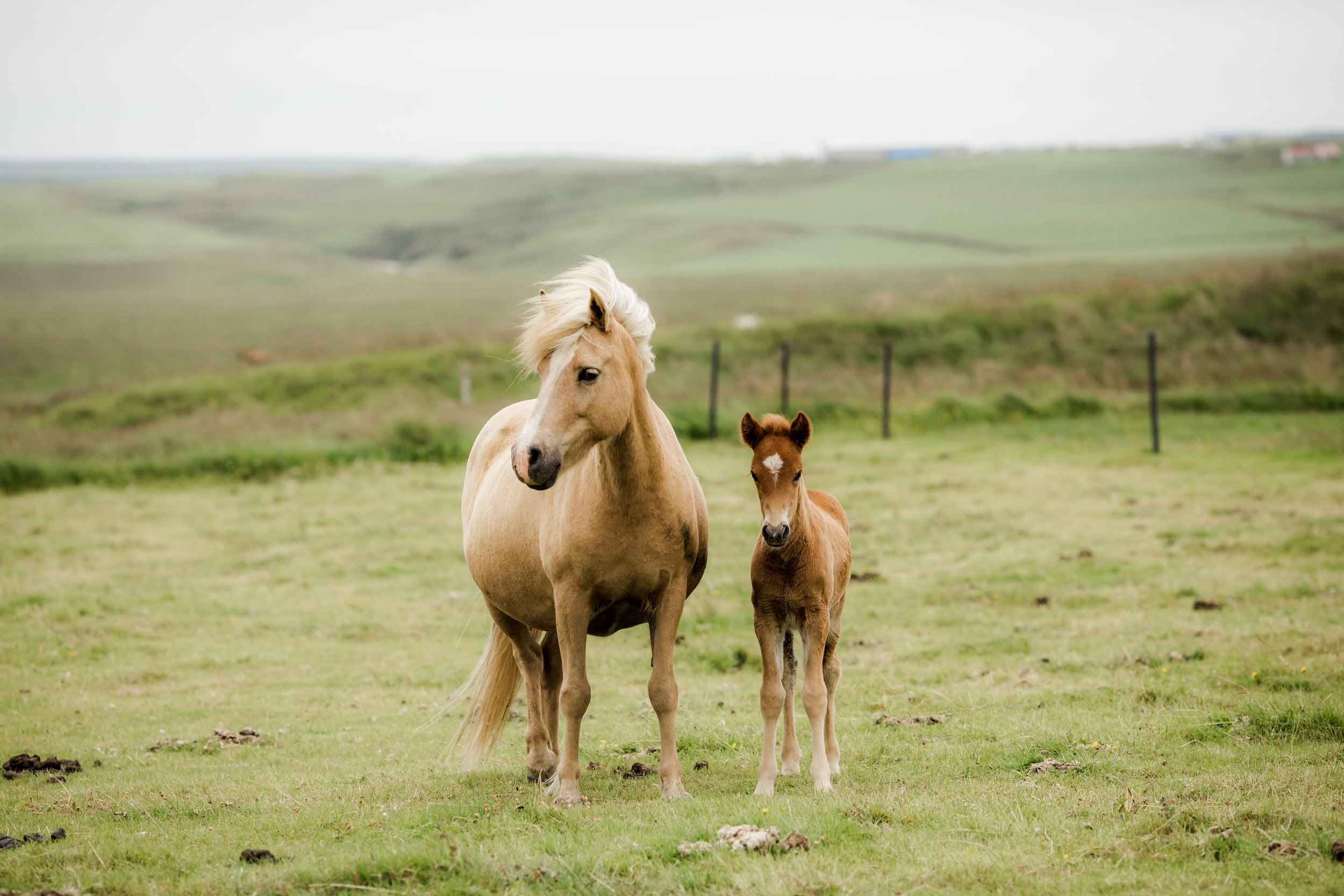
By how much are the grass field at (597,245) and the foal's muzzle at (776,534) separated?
77.5ft

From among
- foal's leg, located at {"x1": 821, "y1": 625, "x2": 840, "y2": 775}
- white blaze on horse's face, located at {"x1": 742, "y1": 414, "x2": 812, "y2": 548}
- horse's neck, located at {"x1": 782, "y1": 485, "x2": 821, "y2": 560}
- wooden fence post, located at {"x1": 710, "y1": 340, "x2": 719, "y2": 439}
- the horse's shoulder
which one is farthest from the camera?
wooden fence post, located at {"x1": 710, "y1": 340, "x2": 719, "y2": 439}

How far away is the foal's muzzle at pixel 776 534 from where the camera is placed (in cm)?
501

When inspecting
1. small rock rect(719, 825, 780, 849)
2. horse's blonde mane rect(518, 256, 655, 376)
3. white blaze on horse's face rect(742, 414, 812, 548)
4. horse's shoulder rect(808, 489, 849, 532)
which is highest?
horse's blonde mane rect(518, 256, 655, 376)

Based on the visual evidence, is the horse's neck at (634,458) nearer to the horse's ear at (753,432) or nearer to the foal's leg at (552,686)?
the horse's ear at (753,432)

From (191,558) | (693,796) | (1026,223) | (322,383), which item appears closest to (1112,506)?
(693,796)

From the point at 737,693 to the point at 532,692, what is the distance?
223 centimetres

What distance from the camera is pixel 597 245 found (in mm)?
89438

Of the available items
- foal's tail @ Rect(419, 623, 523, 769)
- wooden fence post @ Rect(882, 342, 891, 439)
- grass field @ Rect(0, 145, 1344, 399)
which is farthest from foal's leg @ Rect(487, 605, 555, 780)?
grass field @ Rect(0, 145, 1344, 399)

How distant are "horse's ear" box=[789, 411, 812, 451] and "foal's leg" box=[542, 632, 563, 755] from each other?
6.79 ft

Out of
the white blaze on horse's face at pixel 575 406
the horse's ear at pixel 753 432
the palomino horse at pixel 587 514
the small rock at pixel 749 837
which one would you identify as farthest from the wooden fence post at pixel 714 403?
the small rock at pixel 749 837

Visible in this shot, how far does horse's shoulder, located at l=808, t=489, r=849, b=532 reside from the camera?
22.1 feet

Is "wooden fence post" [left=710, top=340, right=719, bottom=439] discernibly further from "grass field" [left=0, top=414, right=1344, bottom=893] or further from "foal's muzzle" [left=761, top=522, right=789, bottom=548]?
"foal's muzzle" [left=761, top=522, right=789, bottom=548]

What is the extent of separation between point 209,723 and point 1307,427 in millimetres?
18161

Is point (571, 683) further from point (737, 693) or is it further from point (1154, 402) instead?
point (1154, 402)
